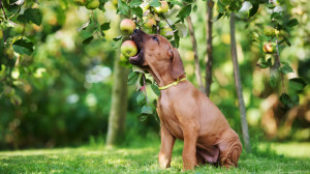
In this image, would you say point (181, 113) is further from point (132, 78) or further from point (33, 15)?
point (33, 15)

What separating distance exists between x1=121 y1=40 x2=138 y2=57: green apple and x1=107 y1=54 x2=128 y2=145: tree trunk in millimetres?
2523

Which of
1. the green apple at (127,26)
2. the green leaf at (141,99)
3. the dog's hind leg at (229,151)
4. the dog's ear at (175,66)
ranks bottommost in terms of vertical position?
the dog's hind leg at (229,151)

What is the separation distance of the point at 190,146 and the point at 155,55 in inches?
31.5

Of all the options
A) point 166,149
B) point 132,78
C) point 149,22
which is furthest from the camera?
point 166,149

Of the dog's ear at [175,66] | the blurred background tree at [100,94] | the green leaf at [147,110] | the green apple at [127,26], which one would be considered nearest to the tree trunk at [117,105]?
the blurred background tree at [100,94]

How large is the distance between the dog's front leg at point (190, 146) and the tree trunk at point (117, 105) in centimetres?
258

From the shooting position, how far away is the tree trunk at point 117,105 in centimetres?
512

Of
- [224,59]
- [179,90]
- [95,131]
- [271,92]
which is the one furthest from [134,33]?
[271,92]

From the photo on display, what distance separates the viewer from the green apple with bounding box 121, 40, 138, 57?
2.56 m

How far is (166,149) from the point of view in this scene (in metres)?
2.87

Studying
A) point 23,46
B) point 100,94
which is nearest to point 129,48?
point 23,46

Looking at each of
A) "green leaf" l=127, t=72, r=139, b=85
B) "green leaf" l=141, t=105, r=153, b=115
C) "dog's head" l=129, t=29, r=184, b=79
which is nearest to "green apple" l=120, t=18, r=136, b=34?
"dog's head" l=129, t=29, r=184, b=79

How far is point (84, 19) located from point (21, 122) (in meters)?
2.89

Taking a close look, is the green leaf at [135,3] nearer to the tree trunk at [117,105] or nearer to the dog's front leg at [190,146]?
the dog's front leg at [190,146]
